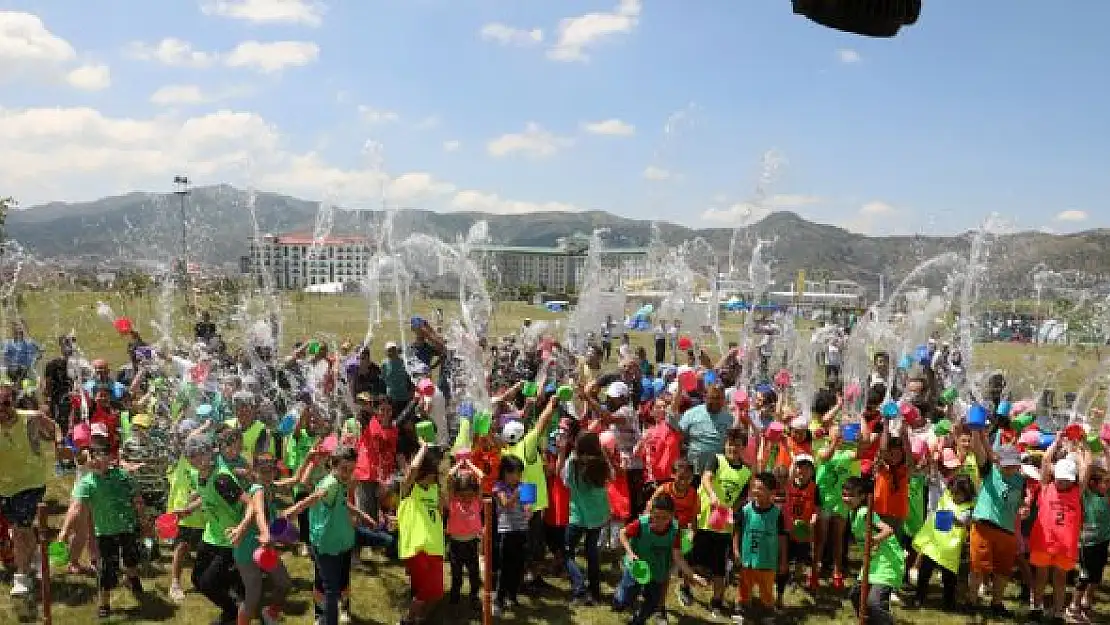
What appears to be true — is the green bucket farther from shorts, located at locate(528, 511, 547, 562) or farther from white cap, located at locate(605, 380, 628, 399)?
white cap, located at locate(605, 380, 628, 399)

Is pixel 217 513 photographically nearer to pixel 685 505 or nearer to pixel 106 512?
pixel 106 512

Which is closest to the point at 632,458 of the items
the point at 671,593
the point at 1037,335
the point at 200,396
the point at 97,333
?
the point at 671,593

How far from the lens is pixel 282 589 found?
532 centimetres

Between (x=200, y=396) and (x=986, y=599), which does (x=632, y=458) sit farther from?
(x=200, y=396)

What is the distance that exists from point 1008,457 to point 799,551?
6.04 feet

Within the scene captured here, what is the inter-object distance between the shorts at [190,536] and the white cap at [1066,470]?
6.62 meters

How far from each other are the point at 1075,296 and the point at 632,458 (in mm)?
57407

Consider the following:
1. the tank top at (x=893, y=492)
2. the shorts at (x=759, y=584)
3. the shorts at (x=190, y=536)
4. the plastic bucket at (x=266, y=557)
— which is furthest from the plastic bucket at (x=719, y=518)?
the shorts at (x=190, y=536)

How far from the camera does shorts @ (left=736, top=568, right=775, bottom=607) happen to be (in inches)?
237

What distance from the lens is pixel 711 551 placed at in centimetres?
624

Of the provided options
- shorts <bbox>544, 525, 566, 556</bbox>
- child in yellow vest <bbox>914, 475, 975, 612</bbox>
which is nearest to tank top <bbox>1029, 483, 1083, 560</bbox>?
child in yellow vest <bbox>914, 475, 975, 612</bbox>

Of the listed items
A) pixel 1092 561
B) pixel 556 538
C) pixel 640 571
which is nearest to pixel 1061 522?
pixel 1092 561

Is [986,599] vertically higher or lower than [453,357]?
lower

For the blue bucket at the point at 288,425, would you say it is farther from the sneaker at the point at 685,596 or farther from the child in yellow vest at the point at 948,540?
the child in yellow vest at the point at 948,540
